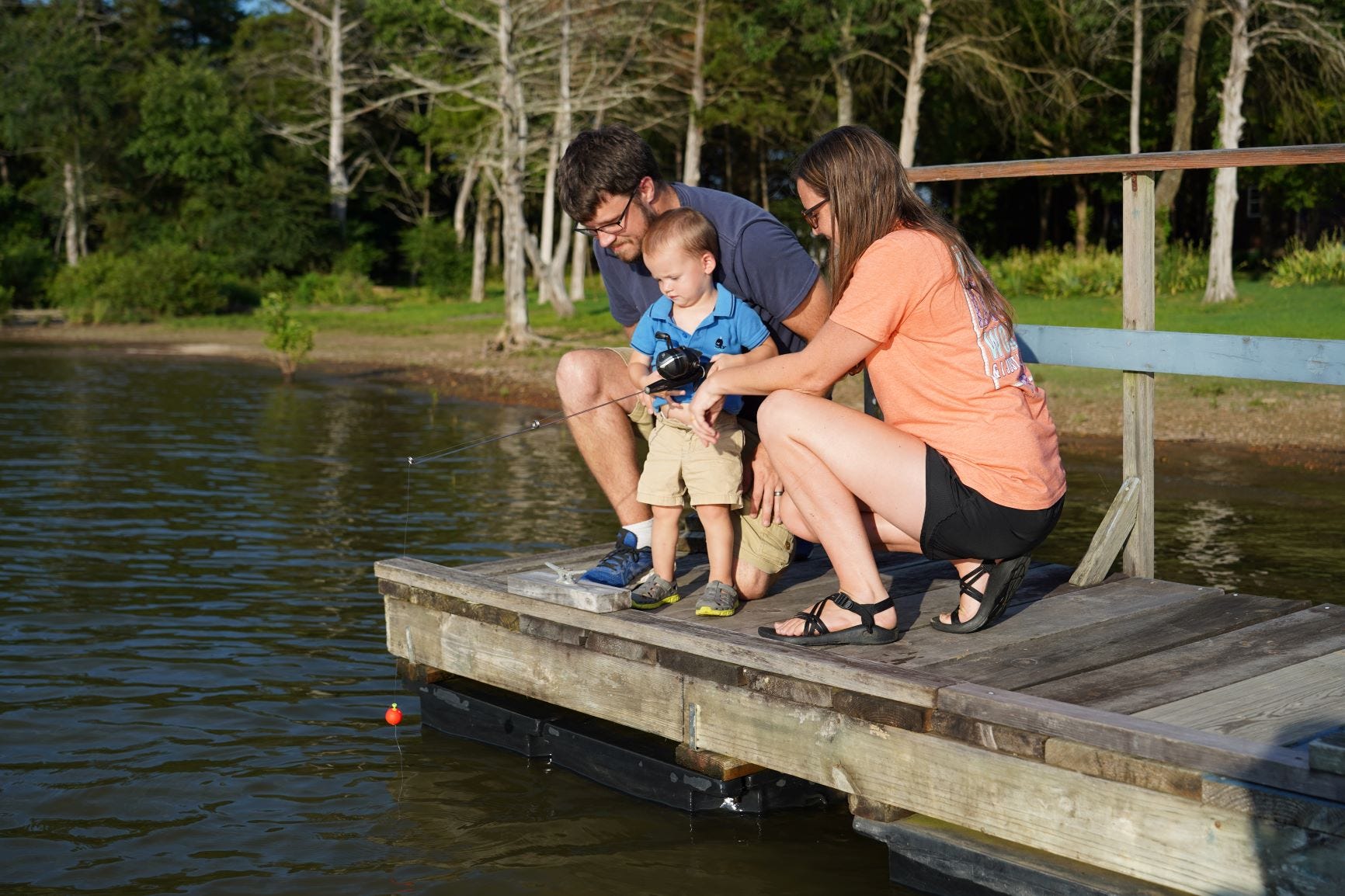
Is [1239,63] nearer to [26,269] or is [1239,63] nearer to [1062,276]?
[1062,276]

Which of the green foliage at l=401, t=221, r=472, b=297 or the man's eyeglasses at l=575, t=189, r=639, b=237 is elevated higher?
the green foliage at l=401, t=221, r=472, b=297

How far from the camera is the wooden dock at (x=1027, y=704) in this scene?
3.46m

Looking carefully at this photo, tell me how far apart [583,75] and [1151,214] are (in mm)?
29312

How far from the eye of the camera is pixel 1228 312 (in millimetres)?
20188

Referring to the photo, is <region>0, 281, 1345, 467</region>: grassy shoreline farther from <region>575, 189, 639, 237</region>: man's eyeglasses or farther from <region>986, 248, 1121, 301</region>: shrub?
<region>575, 189, 639, 237</region>: man's eyeglasses

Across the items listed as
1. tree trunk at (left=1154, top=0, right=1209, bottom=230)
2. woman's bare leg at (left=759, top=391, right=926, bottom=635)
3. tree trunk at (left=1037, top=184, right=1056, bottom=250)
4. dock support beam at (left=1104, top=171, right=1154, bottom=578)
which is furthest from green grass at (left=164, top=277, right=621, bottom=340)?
woman's bare leg at (left=759, top=391, right=926, bottom=635)

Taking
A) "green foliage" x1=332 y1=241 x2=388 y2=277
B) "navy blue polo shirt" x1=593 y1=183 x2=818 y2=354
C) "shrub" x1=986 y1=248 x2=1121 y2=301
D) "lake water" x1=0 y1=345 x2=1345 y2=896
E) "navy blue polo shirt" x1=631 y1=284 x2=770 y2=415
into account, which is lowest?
"lake water" x1=0 y1=345 x2=1345 y2=896

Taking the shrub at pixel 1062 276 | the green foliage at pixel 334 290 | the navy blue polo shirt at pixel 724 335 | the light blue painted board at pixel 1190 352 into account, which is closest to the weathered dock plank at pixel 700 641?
the navy blue polo shirt at pixel 724 335

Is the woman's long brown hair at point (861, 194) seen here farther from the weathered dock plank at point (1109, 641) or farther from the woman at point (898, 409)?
the weathered dock plank at point (1109, 641)

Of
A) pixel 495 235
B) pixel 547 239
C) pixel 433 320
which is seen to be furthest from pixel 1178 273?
pixel 495 235

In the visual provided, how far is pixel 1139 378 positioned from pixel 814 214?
1651mm

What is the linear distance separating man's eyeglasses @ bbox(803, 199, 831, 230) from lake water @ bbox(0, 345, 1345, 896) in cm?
205

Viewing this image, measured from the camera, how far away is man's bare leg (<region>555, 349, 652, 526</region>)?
5547 mm

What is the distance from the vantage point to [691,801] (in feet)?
16.8
